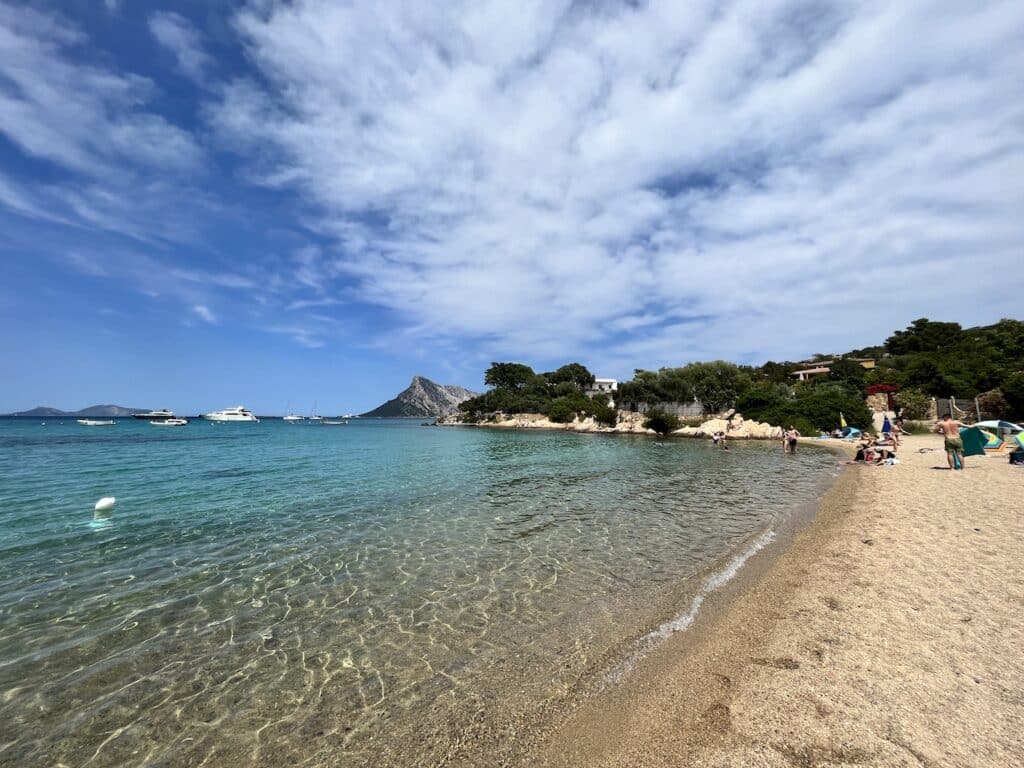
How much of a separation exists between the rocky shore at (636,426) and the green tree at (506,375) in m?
13.0

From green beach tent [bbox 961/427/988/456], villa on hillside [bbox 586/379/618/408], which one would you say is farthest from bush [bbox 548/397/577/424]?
green beach tent [bbox 961/427/988/456]

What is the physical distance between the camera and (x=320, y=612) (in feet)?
23.3

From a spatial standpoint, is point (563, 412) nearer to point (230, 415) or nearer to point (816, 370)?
point (816, 370)

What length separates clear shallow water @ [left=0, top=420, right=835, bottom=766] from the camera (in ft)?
14.9

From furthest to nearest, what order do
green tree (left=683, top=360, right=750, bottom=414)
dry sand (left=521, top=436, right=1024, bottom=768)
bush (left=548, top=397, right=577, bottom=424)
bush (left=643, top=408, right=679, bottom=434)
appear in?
bush (left=548, top=397, right=577, bottom=424) < green tree (left=683, top=360, right=750, bottom=414) < bush (left=643, top=408, right=679, bottom=434) < dry sand (left=521, top=436, right=1024, bottom=768)

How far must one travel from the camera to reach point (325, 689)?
515cm

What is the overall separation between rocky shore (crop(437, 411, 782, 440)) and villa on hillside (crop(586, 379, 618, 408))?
16.0m

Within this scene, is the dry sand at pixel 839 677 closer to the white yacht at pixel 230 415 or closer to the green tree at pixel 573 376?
the green tree at pixel 573 376

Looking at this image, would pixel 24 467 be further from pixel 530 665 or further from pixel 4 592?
pixel 530 665

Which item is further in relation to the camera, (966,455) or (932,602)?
(966,455)

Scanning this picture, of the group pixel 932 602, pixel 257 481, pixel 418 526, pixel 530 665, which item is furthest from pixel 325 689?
pixel 257 481

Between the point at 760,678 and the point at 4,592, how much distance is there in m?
12.2

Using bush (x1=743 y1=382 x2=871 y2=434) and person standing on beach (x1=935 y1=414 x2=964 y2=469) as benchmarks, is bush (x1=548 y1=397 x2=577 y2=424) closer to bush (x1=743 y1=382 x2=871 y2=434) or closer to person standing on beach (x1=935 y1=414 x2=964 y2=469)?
bush (x1=743 y1=382 x2=871 y2=434)

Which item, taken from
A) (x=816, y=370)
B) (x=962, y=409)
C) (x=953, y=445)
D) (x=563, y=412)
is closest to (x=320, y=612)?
(x=953, y=445)
